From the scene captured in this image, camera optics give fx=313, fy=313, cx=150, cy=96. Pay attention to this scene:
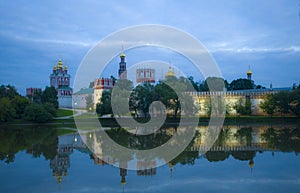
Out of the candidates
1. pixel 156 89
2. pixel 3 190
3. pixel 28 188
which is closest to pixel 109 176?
pixel 28 188

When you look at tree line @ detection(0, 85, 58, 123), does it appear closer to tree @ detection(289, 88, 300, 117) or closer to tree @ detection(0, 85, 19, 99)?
tree @ detection(0, 85, 19, 99)

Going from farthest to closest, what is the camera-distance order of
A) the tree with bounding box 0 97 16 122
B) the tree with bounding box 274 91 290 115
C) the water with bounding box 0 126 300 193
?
the tree with bounding box 274 91 290 115, the tree with bounding box 0 97 16 122, the water with bounding box 0 126 300 193

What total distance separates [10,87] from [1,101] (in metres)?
10.1

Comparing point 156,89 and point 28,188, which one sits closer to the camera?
point 28,188

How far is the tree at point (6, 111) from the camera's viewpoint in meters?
31.0

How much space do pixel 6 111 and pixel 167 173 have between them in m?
26.5

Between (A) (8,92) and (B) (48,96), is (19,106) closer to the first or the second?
(A) (8,92)

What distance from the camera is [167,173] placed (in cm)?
945

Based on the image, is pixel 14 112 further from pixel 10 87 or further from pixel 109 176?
pixel 109 176

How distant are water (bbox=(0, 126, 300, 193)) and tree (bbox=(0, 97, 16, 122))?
18.9m

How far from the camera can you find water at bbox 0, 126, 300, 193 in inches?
313

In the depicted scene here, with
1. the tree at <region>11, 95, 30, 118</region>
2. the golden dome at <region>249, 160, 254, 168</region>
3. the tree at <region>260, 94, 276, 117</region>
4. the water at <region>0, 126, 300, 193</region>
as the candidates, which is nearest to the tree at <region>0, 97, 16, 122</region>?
the tree at <region>11, 95, 30, 118</region>

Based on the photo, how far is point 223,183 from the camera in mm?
8250

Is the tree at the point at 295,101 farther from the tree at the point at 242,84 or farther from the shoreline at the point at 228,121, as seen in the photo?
the tree at the point at 242,84
